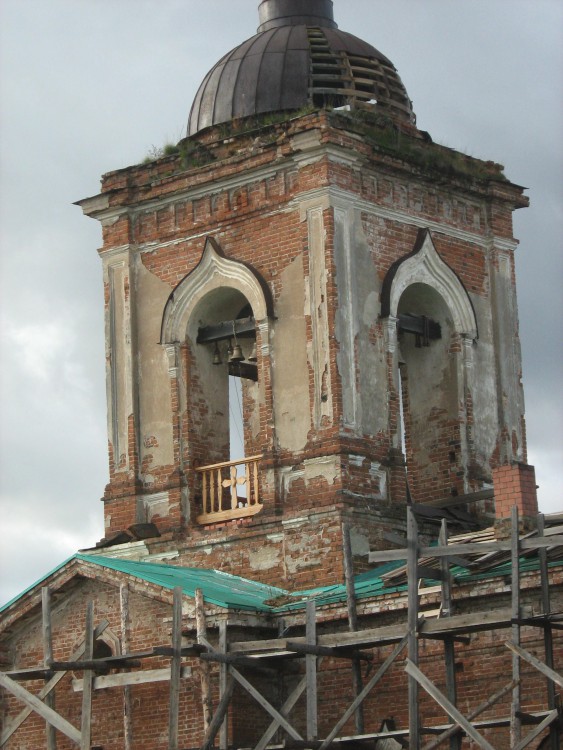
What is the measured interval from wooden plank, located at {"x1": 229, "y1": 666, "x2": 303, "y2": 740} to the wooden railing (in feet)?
12.4

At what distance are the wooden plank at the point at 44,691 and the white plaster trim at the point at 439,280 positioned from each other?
5.56m

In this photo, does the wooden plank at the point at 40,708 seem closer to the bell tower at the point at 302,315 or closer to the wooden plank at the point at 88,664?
the wooden plank at the point at 88,664

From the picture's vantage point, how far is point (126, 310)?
89.0 feet

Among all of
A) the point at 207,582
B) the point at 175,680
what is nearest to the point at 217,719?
the point at 175,680

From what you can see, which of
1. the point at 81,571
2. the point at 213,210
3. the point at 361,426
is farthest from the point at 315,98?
the point at 81,571

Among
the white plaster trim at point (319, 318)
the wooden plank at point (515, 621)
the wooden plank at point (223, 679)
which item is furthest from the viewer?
the white plaster trim at point (319, 318)

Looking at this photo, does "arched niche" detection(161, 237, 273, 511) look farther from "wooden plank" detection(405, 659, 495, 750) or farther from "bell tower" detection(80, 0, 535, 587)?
"wooden plank" detection(405, 659, 495, 750)

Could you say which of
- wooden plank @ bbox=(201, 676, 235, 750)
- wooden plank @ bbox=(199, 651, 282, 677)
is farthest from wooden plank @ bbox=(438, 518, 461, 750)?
wooden plank @ bbox=(201, 676, 235, 750)

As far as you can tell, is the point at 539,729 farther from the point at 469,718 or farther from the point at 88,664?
the point at 88,664

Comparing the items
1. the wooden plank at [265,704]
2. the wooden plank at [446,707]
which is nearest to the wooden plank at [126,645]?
the wooden plank at [265,704]

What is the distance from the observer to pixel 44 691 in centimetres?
2258

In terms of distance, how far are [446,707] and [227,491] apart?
6.77 metres

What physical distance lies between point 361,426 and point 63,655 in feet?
13.4

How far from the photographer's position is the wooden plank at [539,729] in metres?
19.8
